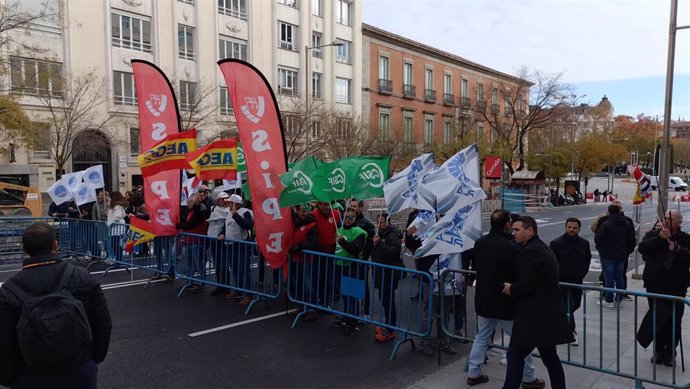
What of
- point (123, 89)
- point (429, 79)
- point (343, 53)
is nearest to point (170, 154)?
point (123, 89)

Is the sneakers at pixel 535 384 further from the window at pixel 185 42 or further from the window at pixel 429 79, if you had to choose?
the window at pixel 429 79

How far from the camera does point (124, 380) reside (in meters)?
5.51

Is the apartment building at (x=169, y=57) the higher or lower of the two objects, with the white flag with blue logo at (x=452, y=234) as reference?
higher

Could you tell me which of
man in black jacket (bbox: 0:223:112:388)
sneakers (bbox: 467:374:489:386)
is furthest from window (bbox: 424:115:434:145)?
man in black jacket (bbox: 0:223:112:388)

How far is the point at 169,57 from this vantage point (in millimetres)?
31766

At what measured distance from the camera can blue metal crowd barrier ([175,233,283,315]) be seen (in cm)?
838

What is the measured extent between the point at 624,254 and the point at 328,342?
16.8 feet

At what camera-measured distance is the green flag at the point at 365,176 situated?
23.4 feet

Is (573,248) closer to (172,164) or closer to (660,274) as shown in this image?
(660,274)

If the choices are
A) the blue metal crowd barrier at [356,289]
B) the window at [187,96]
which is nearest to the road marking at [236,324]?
the blue metal crowd barrier at [356,289]

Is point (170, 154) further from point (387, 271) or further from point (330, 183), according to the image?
point (387, 271)

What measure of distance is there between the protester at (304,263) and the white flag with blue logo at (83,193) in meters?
6.99

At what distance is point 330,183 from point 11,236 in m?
9.82

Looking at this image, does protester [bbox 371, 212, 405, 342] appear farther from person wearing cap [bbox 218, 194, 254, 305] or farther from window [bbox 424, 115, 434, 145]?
window [bbox 424, 115, 434, 145]
